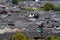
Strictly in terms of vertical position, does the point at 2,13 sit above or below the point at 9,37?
below

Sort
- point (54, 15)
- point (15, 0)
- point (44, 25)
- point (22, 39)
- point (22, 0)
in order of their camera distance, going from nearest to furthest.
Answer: point (22, 39), point (44, 25), point (54, 15), point (15, 0), point (22, 0)

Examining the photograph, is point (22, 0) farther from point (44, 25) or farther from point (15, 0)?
point (44, 25)

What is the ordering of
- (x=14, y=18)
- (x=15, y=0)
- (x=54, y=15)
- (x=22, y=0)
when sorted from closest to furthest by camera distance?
(x=14, y=18)
(x=54, y=15)
(x=15, y=0)
(x=22, y=0)

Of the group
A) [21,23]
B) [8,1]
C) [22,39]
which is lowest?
[8,1]

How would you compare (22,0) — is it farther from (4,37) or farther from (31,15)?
(4,37)

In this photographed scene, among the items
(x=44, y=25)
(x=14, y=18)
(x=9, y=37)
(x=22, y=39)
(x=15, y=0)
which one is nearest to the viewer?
(x=22, y=39)

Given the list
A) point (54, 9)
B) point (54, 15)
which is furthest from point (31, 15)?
point (54, 9)

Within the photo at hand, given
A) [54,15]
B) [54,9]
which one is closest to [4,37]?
[54,15]

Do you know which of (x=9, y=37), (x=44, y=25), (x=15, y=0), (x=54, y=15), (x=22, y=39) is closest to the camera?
(x=22, y=39)

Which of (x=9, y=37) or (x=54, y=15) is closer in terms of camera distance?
(x=9, y=37)
